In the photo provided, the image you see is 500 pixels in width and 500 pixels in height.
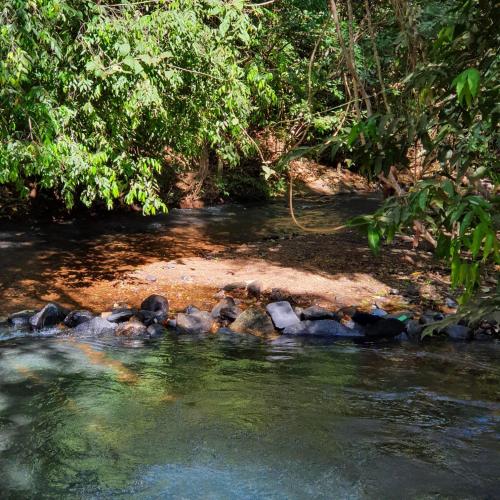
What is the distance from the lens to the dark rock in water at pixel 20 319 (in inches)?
302

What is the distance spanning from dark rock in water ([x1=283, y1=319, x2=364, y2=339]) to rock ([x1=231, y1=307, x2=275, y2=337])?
0.70 ft

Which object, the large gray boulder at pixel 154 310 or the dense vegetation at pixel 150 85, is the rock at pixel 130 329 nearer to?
the large gray boulder at pixel 154 310

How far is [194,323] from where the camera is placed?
25.8 ft

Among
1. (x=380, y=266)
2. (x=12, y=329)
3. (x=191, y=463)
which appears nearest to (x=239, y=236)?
(x=380, y=266)

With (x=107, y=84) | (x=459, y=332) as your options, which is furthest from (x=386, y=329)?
(x=107, y=84)

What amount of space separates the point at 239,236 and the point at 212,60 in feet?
18.6

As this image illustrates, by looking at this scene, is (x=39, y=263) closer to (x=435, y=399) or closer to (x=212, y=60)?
(x=212, y=60)

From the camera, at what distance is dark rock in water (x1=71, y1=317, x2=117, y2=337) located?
7539mm

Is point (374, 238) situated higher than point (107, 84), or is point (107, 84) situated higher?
point (107, 84)

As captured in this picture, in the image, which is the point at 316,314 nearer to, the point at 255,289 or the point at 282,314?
the point at 282,314

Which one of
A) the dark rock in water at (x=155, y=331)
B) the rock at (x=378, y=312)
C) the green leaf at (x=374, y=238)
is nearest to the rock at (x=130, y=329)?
the dark rock in water at (x=155, y=331)

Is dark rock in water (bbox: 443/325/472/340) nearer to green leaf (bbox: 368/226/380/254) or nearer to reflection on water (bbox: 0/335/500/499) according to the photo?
reflection on water (bbox: 0/335/500/499)

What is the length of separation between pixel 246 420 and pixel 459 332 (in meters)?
3.48

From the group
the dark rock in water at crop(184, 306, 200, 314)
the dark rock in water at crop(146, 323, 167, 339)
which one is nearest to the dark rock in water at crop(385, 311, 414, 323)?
the dark rock in water at crop(184, 306, 200, 314)
